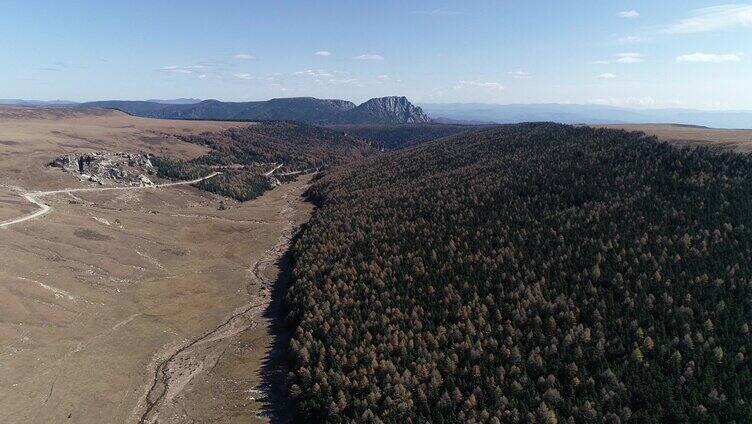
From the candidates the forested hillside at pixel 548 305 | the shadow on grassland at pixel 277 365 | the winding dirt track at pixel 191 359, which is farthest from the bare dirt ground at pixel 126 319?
the forested hillside at pixel 548 305

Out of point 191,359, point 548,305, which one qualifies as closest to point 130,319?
point 191,359

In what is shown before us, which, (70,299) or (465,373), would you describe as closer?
(465,373)

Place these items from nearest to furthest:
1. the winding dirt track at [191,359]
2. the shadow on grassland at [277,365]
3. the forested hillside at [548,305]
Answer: the forested hillside at [548,305], the winding dirt track at [191,359], the shadow on grassland at [277,365]

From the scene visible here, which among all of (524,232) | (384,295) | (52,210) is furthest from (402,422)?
(52,210)

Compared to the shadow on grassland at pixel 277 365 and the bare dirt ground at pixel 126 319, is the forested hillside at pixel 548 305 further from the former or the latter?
the bare dirt ground at pixel 126 319

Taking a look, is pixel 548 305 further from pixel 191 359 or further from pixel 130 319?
pixel 130 319

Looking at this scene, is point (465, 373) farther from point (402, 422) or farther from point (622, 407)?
point (622, 407)
